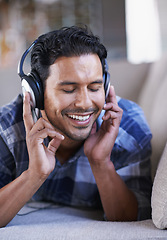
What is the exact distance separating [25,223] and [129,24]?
124 inches

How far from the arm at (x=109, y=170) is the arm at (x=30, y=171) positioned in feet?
0.45

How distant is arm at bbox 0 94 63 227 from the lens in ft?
2.99

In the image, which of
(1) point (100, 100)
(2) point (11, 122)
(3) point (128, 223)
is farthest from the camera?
(2) point (11, 122)

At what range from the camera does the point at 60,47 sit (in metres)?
0.93

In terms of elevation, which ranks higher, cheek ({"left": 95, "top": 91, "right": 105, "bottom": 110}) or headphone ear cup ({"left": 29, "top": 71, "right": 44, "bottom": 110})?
headphone ear cup ({"left": 29, "top": 71, "right": 44, "bottom": 110})

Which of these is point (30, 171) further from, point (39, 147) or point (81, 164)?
point (81, 164)

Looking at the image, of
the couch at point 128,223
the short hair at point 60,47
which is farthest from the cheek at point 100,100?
the couch at point 128,223

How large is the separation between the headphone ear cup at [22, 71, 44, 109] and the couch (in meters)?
0.35

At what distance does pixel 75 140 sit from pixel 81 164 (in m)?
0.19

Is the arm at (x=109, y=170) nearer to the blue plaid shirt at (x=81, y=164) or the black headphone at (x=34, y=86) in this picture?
the blue plaid shirt at (x=81, y=164)

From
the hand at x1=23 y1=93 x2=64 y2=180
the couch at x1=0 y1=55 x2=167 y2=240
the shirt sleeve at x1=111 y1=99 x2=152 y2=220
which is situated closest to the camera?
the couch at x1=0 y1=55 x2=167 y2=240

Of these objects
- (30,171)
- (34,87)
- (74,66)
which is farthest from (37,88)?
(30,171)

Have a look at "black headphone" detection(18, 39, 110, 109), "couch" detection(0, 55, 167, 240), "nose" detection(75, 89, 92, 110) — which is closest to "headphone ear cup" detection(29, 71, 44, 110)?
"black headphone" detection(18, 39, 110, 109)

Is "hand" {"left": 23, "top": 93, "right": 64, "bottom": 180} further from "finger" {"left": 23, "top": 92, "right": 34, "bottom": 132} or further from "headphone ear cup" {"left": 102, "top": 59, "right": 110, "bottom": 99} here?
"headphone ear cup" {"left": 102, "top": 59, "right": 110, "bottom": 99}
